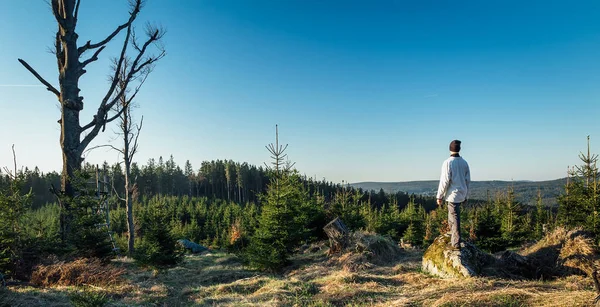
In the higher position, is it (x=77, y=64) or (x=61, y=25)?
(x=61, y=25)

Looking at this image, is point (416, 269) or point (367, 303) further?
point (416, 269)

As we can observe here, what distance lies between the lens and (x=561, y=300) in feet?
12.3

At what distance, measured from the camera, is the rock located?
5.86m

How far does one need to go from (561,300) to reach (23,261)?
10.3 m

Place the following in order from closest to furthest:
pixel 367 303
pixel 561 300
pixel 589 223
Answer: pixel 561 300 → pixel 367 303 → pixel 589 223

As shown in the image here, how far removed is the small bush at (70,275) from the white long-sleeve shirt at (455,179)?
7574 mm

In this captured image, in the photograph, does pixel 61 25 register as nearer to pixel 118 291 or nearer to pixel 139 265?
pixel 118 291

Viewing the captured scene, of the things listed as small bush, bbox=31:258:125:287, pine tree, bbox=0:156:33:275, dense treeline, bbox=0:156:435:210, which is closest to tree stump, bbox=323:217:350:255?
small bush, bbox=31:258:125:287

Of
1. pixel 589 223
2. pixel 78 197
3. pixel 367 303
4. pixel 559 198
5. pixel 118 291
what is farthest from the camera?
pixel 559 198

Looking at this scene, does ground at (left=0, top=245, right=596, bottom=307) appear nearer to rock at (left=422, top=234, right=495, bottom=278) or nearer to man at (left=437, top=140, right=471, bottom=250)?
rock at (left=422, top=234, right=495, bottom=278)

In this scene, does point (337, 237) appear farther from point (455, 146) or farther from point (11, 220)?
point (11, 220)

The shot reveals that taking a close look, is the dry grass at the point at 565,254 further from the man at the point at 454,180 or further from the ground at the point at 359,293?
the man at the point at 454,180

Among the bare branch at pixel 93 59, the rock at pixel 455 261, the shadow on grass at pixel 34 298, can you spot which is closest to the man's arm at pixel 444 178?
the rock at pixel 455 261

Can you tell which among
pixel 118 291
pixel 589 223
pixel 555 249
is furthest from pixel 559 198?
pixel 118 291
